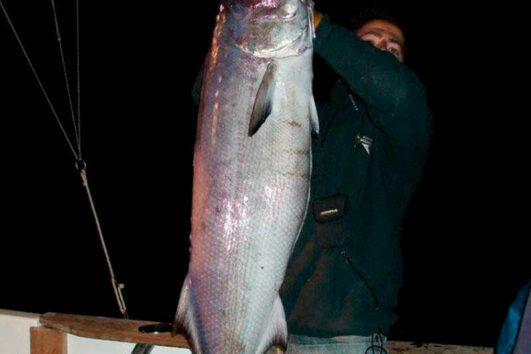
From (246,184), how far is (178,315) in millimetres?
543

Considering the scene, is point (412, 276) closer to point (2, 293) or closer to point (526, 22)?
point (2, 293)

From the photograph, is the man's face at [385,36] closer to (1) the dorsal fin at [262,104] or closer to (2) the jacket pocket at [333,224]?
(2) the jacket pocket at [333,224]

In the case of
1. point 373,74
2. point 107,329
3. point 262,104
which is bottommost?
point 107,329

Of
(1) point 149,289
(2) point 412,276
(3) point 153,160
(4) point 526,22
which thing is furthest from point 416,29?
(1) point 149,289

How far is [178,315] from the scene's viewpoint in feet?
6.14

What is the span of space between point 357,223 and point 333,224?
124 mm

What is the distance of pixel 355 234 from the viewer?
223 cm

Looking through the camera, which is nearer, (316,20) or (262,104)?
(262,104)

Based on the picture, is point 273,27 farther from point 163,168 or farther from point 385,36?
point 163,168

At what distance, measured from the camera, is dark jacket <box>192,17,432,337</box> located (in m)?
2.18

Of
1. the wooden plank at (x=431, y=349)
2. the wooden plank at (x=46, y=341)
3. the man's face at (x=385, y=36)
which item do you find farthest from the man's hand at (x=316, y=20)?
the wooden plank at (x=46, y=341)

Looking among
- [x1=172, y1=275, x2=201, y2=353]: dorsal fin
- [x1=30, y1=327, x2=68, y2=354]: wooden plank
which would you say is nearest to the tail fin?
[x1=172, y1=275, x2=201, y2=353]: dorsal fin

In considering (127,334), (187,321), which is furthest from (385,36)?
(127,334)

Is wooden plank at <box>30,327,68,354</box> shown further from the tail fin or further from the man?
the tail fin
